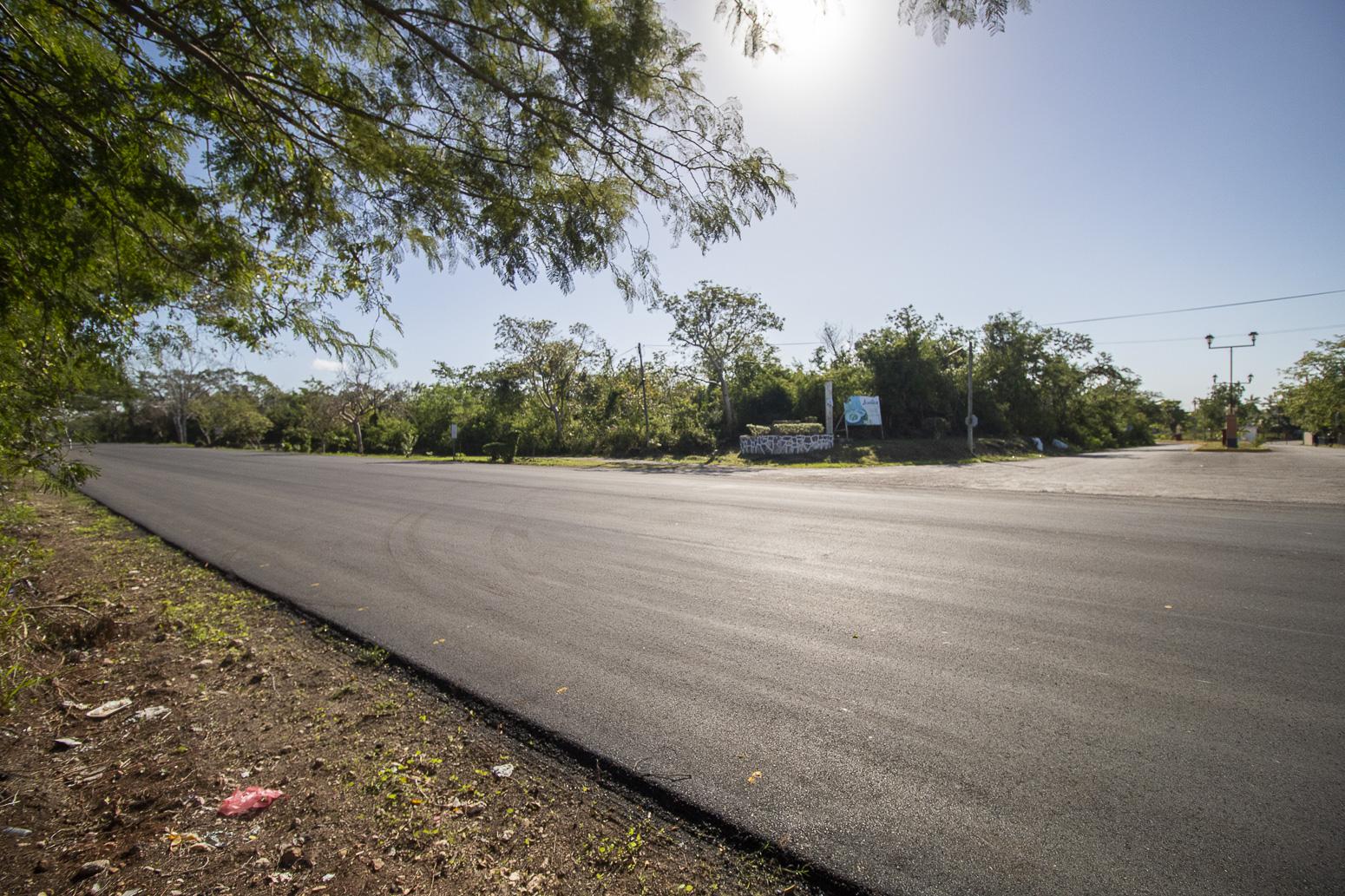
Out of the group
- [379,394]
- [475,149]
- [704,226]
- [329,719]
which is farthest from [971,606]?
[379,394]

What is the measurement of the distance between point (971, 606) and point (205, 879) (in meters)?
4.68

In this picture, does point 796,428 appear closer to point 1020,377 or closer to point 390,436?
point 1020,377

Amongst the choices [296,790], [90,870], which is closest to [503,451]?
[296,790]

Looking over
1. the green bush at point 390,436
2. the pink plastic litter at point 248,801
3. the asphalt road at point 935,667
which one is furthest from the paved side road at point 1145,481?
the green bush at point 390,436

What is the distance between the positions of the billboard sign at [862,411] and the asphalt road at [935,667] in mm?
19080

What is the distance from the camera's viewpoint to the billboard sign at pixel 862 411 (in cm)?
2722

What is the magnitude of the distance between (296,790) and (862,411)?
1074 inches

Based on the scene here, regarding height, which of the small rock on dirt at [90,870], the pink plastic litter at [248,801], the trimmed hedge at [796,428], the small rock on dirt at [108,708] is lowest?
the small rock on dirt at [108,708]

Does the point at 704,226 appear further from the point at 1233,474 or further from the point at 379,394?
the point at 379,394

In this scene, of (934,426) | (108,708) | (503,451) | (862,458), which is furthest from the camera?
(503,451)

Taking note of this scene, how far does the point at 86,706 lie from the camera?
3.27 meters

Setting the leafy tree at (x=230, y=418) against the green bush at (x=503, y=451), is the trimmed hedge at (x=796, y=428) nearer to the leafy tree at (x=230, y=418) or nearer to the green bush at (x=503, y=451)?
the green bush at (x=503, y=451)

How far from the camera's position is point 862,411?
89.5ft

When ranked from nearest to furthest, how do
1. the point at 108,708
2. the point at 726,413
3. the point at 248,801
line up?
the point at 248,801 → the point at 108,708 → the point at 726,413
